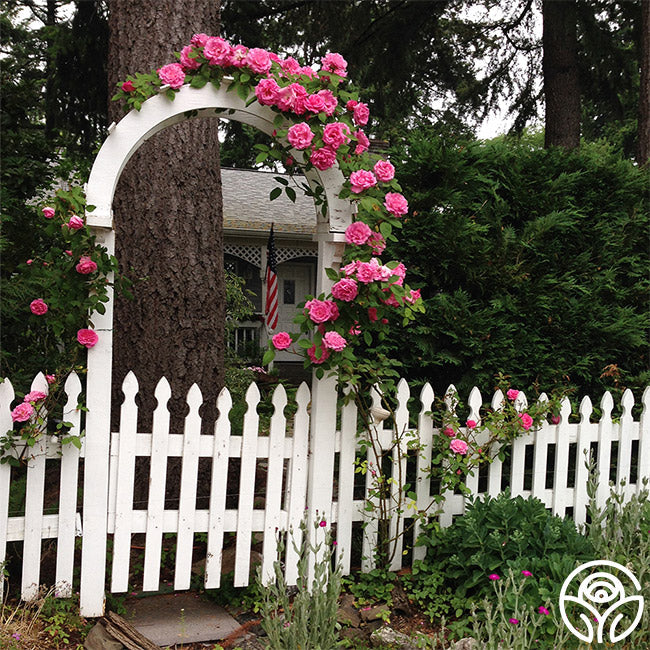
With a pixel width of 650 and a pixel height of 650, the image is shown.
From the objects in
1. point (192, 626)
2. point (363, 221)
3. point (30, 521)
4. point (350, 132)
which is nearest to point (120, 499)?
point (30, 521)

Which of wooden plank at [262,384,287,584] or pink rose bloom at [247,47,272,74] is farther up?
pink rose bloom at [247,47,272,74]

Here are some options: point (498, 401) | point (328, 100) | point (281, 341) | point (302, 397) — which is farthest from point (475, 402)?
point (328, 100)

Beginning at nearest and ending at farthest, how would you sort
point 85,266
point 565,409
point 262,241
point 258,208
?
point 85,266, point 565,409, point 258,208, point 262,241

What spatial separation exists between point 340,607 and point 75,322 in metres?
1.85

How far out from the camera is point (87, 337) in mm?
2980

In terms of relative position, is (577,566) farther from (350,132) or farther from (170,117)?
(170,117)

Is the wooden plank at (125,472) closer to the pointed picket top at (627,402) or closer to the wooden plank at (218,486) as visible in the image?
the wooden plank at (218,486)

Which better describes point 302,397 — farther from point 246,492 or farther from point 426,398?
point 426,398

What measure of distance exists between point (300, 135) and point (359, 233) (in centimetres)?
51

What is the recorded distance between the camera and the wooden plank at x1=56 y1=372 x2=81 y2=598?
305cm

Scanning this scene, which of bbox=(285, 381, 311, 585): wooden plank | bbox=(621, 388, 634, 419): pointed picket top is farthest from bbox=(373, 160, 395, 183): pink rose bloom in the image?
bbox=(621, 388, 634, 419): pointed picket top

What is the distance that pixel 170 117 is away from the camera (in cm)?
304

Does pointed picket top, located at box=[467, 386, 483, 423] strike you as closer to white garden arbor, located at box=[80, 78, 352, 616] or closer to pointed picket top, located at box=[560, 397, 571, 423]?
pointed picket top, located at box=[560, 397, 571, 423]

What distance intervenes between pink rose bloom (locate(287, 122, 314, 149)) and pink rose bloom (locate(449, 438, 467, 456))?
168 cm
